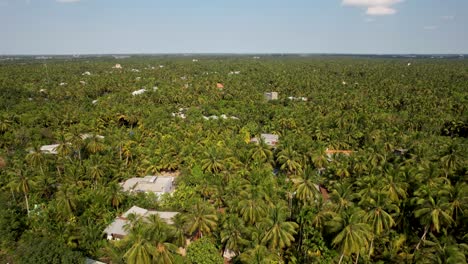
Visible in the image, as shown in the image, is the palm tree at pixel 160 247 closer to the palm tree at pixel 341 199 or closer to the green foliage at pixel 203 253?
the green foliage at pixel 203 253

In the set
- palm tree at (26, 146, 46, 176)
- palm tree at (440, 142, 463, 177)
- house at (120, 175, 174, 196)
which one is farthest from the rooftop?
palm tree at (440, 142, 463, 177)

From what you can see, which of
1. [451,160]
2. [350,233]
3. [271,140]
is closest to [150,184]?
[271,140]

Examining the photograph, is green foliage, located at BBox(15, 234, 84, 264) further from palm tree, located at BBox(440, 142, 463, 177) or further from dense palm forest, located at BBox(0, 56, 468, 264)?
palm tree, located at BBox(440, 142, 463, 177)

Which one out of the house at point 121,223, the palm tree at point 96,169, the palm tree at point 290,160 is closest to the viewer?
the house at point 121,223

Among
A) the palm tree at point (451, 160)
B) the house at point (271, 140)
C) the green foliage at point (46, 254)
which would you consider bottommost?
the green foliage at point (46, 254)

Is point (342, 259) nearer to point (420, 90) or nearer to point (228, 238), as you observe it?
point (228, 238)

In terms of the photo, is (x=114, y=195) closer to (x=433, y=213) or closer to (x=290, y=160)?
(x=290, y=160)

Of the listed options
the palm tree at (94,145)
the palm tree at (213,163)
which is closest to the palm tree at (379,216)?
the palm tree at (213,163)

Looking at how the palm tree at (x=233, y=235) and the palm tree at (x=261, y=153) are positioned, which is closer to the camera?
the palm tree at (x=233, y=235)

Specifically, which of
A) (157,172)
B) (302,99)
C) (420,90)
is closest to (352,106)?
(302,99)
